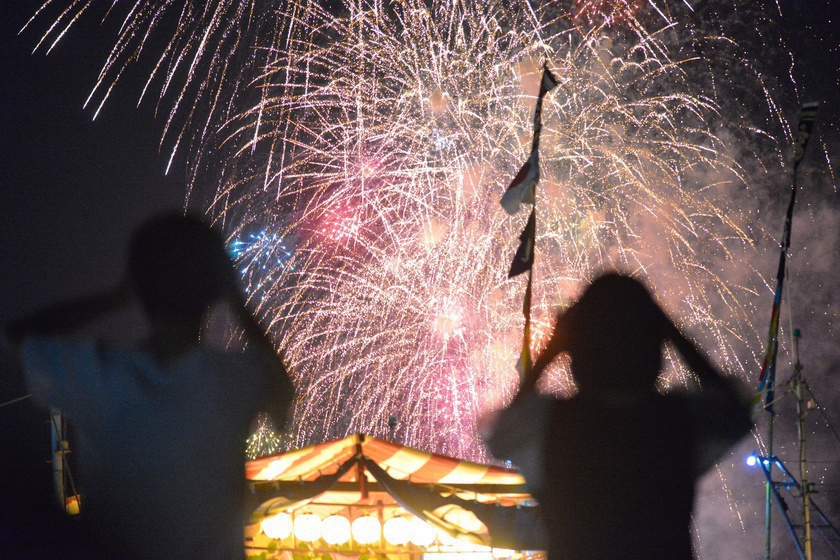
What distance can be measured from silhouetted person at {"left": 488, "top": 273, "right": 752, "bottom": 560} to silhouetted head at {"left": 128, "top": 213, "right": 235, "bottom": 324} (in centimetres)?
87

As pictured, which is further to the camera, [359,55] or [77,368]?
[359,55]

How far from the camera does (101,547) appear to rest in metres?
1.58

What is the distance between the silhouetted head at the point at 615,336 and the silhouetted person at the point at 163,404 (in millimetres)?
767

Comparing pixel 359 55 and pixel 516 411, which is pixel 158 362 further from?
pixel 359 55

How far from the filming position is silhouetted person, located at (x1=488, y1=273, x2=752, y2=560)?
69.9 inches

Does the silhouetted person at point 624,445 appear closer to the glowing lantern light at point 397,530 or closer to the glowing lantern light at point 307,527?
the glowing lantern light at point 397,530

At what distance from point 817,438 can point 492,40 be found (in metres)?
13.7

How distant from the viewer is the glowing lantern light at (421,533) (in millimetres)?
4969

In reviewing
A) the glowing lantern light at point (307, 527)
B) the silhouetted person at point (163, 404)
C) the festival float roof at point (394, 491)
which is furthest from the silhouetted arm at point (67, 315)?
the glowing lantern light at point (307, 527)

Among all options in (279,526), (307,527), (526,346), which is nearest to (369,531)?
(307,527)

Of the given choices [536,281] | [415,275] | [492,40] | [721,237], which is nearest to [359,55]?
[492,40]

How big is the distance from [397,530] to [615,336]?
3554 millimetres

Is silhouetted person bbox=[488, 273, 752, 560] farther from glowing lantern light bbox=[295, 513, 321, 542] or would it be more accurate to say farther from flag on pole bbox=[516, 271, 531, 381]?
glowing lantern light bbox=[295, 513, 321, 542]

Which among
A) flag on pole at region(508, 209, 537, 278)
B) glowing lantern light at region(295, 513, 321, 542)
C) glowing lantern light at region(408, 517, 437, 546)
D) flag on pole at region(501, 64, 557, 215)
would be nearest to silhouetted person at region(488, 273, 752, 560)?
flag on pole at region(508, 209, 537, 278)
